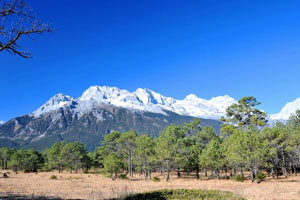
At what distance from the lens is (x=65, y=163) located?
79.6 meters

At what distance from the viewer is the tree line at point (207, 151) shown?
142ft

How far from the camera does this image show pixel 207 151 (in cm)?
5103

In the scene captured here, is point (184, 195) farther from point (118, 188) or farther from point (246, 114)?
point (246, 114)

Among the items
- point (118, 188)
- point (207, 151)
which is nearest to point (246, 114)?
point (207, 151)

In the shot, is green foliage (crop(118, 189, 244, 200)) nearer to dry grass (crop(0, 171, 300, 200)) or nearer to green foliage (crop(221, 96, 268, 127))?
dry grass (crop(0, 171, 300, 200))

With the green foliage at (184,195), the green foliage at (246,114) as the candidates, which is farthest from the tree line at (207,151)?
the green foliage at (184,195)

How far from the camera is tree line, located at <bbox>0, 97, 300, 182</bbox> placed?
4328cm

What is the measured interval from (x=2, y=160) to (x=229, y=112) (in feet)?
315

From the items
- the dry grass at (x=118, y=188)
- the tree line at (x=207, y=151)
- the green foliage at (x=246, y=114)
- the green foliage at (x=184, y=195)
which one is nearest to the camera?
the green foliage at (x=184, y=195)

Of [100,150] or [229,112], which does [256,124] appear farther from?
[100,150]

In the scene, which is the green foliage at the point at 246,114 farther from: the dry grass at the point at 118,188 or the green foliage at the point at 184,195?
the green foliage at the point at 184,195

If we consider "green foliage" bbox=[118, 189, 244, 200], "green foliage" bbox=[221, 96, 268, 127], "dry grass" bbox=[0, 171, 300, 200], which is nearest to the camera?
"green foliage" bbox=[118, 189, 244, 200]

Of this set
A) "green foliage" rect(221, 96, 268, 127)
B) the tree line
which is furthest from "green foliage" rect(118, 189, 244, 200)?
"green foliage" rect(221, 96, 268, 127)

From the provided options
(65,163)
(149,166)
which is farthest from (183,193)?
(65,163)
